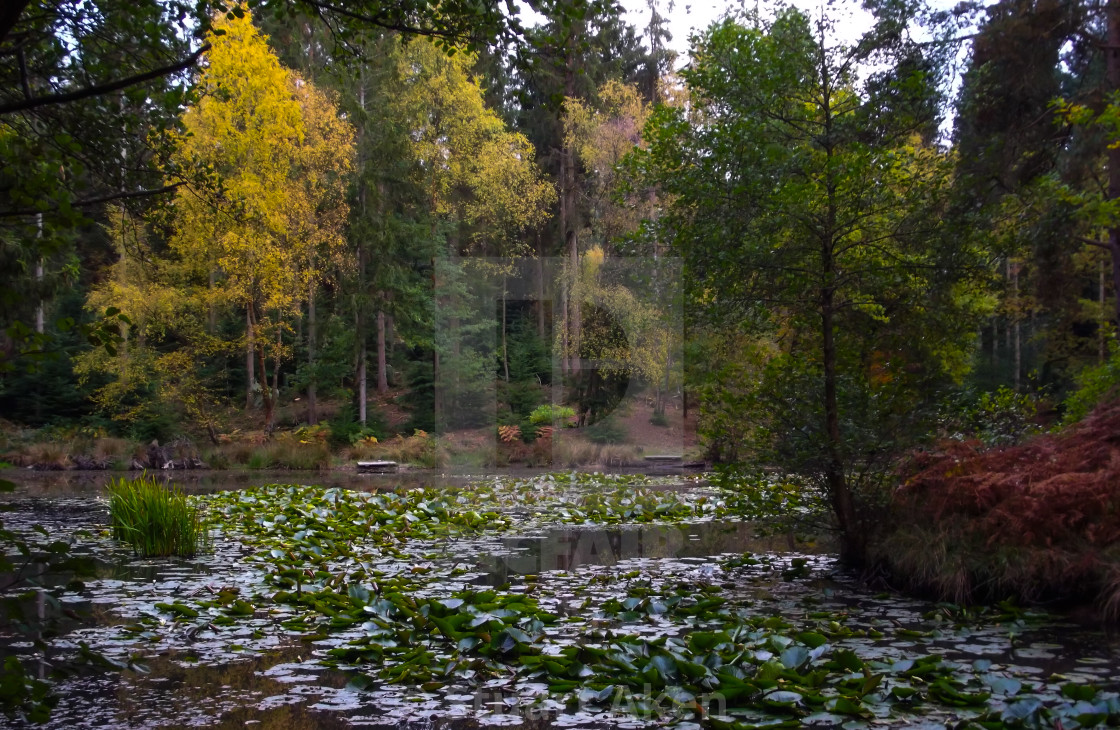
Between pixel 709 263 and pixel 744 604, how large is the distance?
2.52 metres

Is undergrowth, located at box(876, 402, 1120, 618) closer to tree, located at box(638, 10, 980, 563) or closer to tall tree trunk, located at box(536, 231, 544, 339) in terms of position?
tree, located at box(638, 10, 980, 563)

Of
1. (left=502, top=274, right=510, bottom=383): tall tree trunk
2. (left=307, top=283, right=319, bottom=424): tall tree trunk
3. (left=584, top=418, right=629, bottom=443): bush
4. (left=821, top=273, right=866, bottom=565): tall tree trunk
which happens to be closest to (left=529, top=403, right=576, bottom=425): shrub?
(left=584, top=418, right=629, bottom=443): bush

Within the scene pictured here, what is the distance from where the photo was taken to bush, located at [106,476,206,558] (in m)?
7.14

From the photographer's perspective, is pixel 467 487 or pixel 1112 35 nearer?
pixel 1112 35

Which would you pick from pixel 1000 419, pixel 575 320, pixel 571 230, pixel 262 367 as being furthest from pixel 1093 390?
pixel 571 230

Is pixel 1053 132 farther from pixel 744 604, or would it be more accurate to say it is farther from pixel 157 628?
pixel 157 628

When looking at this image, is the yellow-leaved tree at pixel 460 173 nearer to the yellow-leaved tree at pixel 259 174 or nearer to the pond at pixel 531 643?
the yellow-leaved tree at pixel 259 174

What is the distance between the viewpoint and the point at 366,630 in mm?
4719

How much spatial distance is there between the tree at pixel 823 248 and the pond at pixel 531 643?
106 cm

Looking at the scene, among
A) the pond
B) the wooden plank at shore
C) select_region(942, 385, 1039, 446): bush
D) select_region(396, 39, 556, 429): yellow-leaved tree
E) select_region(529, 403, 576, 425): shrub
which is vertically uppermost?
select_region(396, 39, 556, 429): yellow-leaved tree

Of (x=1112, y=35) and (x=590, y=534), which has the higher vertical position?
(x=1112, y=35)

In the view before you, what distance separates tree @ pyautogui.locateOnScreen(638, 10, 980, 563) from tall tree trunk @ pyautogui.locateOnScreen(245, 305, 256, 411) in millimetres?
14379

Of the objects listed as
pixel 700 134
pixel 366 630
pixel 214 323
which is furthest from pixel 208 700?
pixel 214 323

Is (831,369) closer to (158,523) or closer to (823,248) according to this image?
(823,248)
